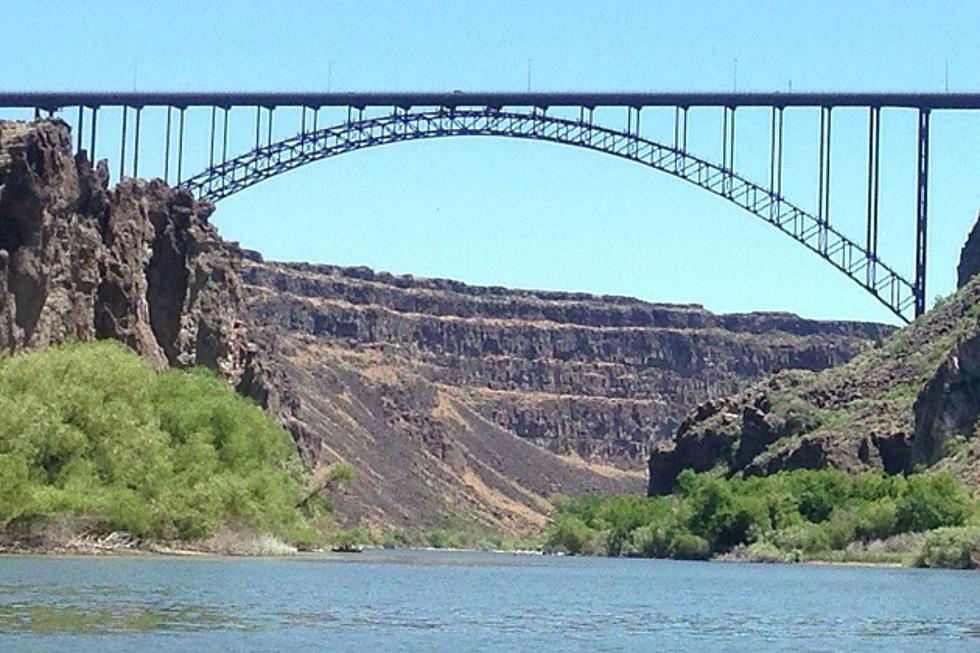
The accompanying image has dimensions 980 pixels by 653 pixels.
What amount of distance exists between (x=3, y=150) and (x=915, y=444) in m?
49.3

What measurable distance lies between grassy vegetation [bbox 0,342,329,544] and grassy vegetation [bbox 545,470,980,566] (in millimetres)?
28614

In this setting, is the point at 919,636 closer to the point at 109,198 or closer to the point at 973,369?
the point at 109,198

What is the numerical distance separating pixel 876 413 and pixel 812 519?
15.6 meters

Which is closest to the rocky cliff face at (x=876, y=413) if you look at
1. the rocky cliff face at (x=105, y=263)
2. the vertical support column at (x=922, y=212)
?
the vertical support column at (x=922, y=212)

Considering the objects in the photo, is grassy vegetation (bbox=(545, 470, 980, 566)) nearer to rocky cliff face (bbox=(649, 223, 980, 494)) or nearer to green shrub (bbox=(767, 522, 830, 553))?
green shrub (bbox=(767, 522, 830, 553))

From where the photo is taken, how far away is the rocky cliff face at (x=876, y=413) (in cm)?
10612

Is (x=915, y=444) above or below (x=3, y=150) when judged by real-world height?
below

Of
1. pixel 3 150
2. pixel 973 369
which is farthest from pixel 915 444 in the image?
pixel 3 150

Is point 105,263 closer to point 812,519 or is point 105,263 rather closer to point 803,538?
point 803,538

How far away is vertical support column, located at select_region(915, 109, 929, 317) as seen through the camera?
102 metres

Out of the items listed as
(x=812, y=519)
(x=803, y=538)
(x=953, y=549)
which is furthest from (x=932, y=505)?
(x=812, y=519)

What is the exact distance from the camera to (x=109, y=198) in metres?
90.2

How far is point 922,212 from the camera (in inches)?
4124

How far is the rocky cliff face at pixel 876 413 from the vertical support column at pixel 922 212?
3.02m
